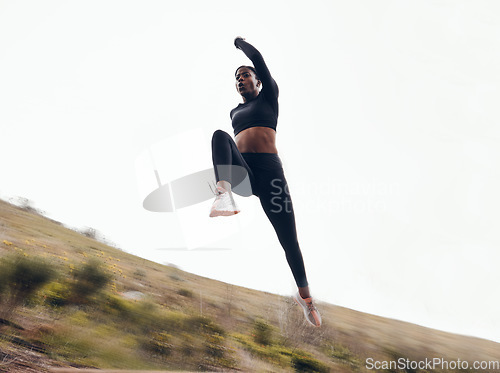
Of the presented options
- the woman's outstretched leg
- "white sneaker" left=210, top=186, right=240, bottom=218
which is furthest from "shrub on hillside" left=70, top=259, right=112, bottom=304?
"white sneaker" left=210, top=186, right=240, bottom=218

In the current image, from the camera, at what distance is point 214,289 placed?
967cm

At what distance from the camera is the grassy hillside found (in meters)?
4.12

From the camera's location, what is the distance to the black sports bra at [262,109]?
3.23 metres

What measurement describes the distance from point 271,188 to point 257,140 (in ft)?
1.42

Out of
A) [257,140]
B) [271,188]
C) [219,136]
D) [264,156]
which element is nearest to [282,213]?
[271,188]

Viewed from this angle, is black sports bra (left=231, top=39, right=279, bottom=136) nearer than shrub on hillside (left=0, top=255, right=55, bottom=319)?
Yes

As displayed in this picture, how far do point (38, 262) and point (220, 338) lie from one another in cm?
286

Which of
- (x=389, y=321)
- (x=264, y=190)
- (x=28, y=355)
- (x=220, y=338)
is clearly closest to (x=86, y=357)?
(x=28, y=355)

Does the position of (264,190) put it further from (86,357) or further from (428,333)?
(428,333)

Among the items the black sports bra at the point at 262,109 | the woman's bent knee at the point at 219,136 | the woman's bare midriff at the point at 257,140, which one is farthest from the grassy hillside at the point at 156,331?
the black sports bra at the point at 262,109

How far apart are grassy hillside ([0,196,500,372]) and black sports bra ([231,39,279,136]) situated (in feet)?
9.07

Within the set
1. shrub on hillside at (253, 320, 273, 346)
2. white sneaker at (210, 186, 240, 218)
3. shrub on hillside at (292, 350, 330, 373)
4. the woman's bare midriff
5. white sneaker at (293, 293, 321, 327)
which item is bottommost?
shrub on hillside at (292, 350, 330, 373)

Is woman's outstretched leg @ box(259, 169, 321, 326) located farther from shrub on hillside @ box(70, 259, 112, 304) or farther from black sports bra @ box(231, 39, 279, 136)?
shrub on hillside @ box(70, 259, 112, 304)

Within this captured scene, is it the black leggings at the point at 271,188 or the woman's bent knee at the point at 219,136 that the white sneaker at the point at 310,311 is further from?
the woman's bent knee at the point at 219,136
